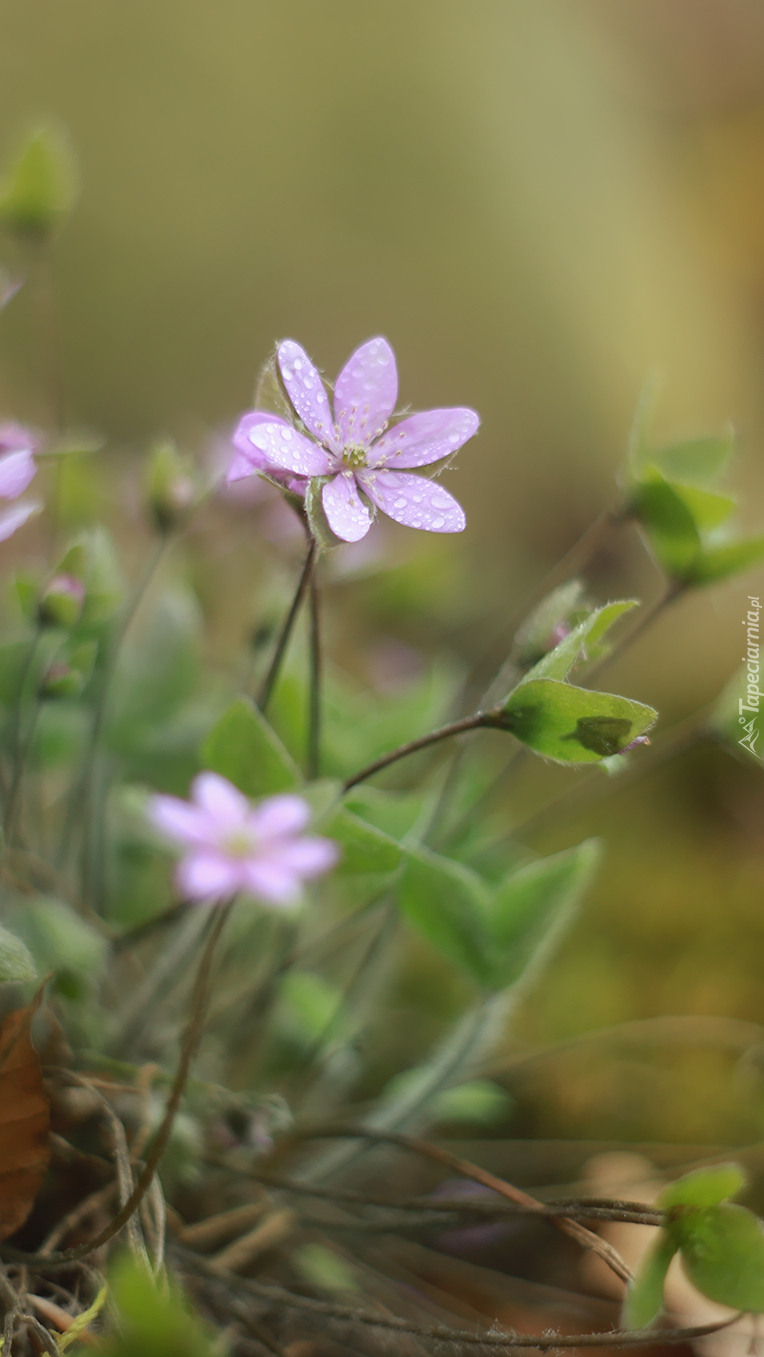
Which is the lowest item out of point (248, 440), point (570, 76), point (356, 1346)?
point (356, 1346)

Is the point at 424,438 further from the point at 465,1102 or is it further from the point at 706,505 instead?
the point at 465,1102

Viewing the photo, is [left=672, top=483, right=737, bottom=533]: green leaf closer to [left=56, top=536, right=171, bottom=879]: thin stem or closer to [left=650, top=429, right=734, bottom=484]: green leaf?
[left=650, top=429, right=734, bottom=484]: green leaf

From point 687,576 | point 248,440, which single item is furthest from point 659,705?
point 248,440

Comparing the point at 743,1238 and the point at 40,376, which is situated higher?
the point at 40,376

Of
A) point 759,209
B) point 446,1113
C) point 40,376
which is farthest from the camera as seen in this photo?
point 759,209

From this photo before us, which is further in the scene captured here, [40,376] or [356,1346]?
[40,376]

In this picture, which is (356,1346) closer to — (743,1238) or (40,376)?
(743,1238)

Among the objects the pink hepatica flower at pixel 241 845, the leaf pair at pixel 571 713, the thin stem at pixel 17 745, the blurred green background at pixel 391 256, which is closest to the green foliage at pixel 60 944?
the thin stem at pixel 17 745
